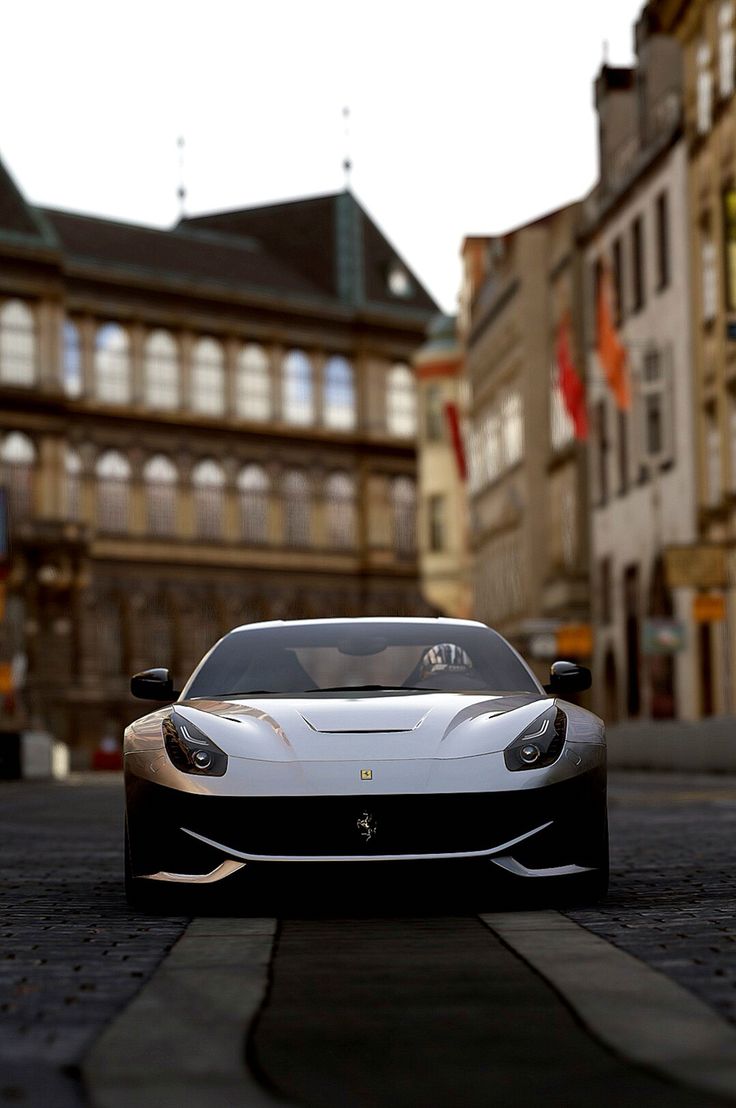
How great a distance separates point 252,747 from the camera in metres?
9.45

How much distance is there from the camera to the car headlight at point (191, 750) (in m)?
9.49

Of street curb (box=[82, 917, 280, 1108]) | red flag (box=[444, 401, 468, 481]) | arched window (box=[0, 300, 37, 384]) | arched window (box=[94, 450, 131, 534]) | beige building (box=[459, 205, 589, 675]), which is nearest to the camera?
street curb (box=[82, 917, 280, 1108])

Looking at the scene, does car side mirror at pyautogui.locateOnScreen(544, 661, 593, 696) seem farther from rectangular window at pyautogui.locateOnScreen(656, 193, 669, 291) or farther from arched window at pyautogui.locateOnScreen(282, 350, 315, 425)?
arched window at pyautogui.locateOnScreen(282, 350, 315, 425)

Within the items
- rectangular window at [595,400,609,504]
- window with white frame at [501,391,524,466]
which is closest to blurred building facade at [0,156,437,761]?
window with white frame at [501,391,524,466]

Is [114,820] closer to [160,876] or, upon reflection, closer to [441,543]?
[160,876]

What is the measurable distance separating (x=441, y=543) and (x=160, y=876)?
82685mm

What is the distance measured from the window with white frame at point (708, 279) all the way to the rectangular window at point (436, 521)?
43154 mm

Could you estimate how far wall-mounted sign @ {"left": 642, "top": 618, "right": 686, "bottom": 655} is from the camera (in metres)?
44.8

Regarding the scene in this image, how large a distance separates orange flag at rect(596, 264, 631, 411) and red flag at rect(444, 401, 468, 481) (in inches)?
1090

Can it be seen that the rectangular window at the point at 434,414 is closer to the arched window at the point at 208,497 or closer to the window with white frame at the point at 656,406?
the arched window at the point at 208,497

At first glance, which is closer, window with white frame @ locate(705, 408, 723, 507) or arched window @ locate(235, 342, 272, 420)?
window with white frame @ locate(705, 408, 723, 507)

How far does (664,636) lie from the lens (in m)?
44.9

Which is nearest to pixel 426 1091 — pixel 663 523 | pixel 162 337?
pixel 663 523

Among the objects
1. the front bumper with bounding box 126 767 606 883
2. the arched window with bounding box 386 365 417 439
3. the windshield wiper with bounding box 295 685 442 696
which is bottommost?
the front bumper with bounding box 126 767 606 883
